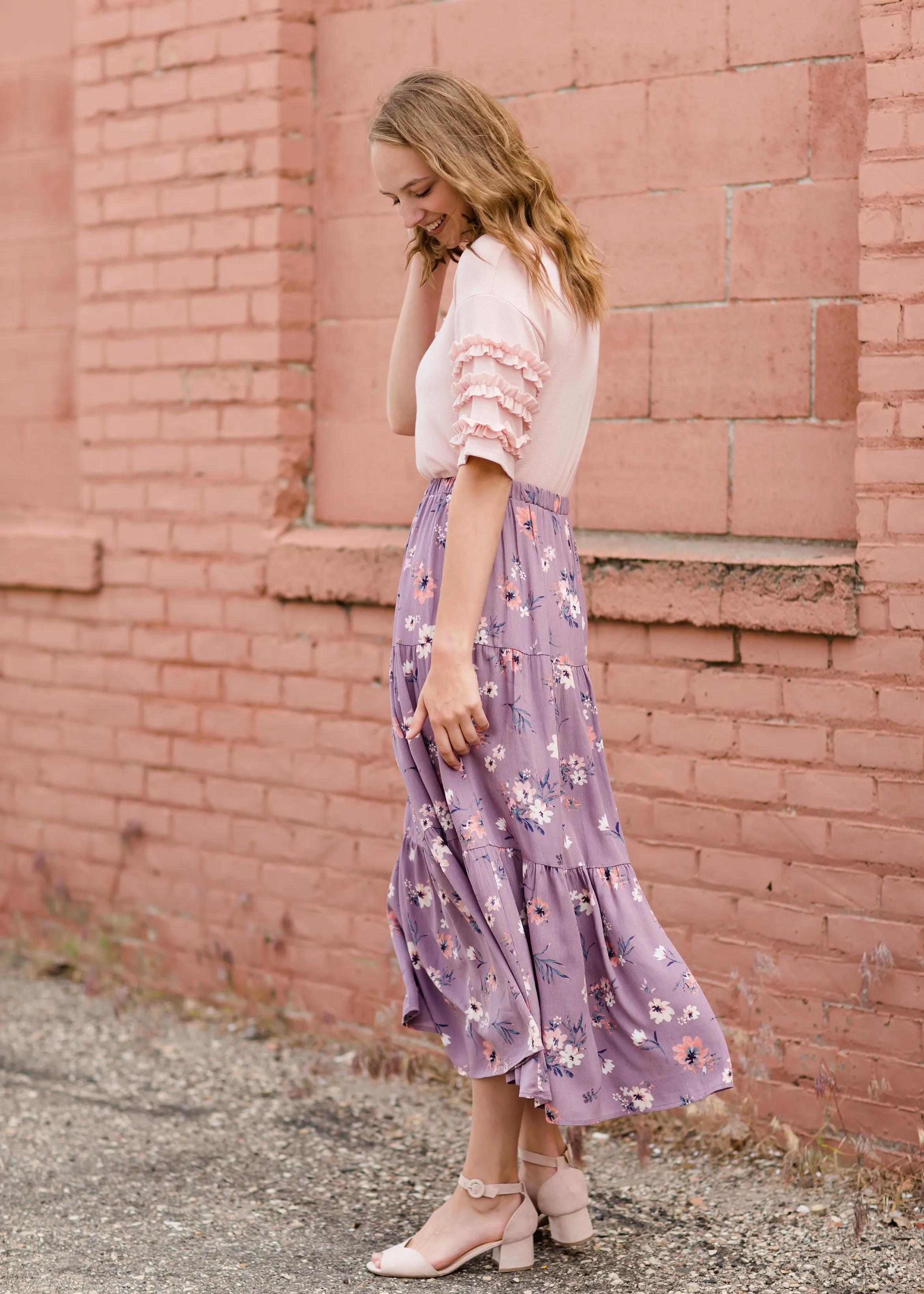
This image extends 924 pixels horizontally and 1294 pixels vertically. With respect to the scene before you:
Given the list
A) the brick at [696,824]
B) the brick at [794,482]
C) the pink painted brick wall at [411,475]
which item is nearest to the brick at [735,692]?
the pink painted brick wall at [411,475]

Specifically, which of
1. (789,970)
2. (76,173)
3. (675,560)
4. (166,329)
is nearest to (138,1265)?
(789,970)

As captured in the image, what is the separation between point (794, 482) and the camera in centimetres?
335

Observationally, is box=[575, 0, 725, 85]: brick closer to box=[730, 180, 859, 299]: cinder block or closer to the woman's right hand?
box=[730, 180, 859, 299]: cinder block

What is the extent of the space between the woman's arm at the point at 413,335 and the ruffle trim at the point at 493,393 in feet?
1.27

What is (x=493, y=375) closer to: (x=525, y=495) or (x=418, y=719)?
(x=525, y=495)

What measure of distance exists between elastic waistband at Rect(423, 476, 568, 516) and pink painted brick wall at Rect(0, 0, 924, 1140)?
0.83 meters

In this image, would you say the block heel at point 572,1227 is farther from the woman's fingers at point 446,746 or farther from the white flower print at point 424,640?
the white flower print at point 424,640

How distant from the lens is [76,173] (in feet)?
14.7

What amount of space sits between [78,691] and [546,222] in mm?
2633

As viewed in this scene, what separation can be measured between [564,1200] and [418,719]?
101cm

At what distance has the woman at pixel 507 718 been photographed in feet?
8.06

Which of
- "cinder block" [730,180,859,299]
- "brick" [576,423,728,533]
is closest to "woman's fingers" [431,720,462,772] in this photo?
"brick" [576,423,728,533]

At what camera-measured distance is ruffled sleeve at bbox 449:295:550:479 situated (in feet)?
7.88

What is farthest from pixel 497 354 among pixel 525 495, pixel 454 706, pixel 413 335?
pixel 454 706
